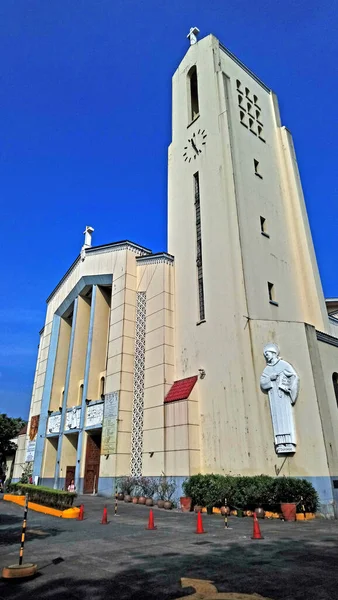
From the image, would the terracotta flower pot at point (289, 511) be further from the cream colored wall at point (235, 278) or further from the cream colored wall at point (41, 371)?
the cream colored wall at point (41, 371)

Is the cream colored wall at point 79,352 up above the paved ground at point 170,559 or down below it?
above

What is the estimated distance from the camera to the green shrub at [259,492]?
14.2 m

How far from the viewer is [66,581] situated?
6.14m

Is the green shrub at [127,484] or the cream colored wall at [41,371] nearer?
the green shrub at [127,484]

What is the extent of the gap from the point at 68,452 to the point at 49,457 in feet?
11.4

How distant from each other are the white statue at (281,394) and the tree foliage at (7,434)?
1539 inches

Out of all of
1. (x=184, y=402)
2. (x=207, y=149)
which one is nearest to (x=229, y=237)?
(x=207, y=149)

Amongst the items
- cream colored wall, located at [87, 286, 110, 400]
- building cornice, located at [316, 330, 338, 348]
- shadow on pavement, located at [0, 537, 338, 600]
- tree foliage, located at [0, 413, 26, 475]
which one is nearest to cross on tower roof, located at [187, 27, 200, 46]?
cream colored wall, located at [87, 286, 110, 400]

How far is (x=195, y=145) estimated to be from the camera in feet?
86.6

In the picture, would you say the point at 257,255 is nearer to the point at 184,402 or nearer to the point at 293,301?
the point at 293,301

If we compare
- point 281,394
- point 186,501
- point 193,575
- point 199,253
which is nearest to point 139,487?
point 186,501

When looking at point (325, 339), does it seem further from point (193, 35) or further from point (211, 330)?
point (193, 35)

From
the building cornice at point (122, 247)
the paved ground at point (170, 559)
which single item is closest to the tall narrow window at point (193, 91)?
the building cornice at point (122, 247)

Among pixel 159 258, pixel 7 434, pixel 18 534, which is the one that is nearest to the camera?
pixel 18 534
